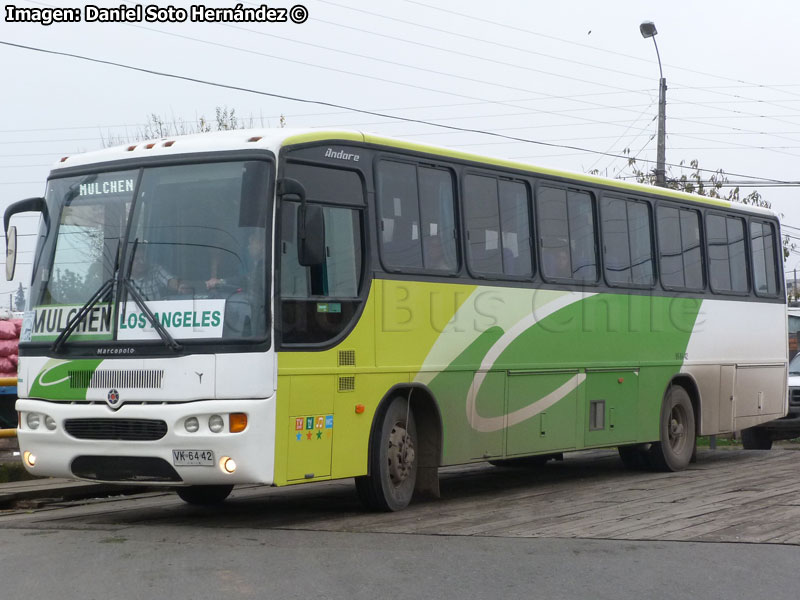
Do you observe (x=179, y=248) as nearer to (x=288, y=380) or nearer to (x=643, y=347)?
(x=288, y=380)

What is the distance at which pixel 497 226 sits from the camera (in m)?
13.5

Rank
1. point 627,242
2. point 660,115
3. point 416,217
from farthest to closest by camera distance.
→ point 660,115, point 627,242, point 416,217

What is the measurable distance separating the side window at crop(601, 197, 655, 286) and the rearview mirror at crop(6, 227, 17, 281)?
273 inches

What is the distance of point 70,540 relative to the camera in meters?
9.88

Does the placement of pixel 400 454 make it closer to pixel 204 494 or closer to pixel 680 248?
pixel 204 494

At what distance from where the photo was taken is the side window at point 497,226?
13055mm

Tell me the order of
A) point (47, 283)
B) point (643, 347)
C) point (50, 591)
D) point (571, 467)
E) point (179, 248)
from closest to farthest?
1. point (50, 591)
2. point (179, 248)
3. point (47, 283)
4. point (643, 347)
5. point (571, 467)

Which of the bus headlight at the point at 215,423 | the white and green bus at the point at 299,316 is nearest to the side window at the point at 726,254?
the white and green bus at the point at 299,316

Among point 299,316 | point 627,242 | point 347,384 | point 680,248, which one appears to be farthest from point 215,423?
point 680,248

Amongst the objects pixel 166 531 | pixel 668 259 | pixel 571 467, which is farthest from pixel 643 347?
pixel 166 531

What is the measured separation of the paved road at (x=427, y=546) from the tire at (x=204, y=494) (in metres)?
0.18

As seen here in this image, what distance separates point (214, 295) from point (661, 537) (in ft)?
12.7

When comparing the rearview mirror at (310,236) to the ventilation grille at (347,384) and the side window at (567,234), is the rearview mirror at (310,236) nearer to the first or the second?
the ventilation grille at (347,384)

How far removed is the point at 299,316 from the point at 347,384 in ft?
2.75
